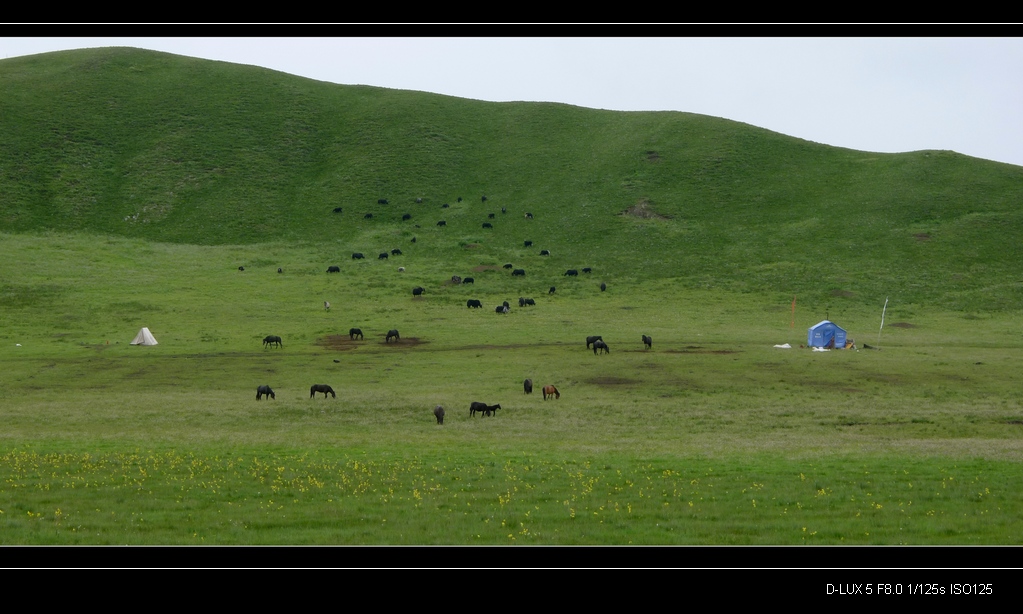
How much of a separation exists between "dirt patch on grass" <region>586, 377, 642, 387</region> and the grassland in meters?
0.25

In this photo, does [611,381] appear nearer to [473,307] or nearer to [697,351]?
[697,351]

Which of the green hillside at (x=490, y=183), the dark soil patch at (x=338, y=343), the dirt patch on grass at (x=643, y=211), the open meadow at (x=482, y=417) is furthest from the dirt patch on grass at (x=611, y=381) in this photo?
the dirt patch on grass at (x=643, y=211)

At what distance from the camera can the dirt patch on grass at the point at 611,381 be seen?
45.2 m

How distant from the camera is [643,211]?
111 meters

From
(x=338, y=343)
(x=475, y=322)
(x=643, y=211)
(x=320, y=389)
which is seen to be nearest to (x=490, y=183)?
(x=643, y=211)

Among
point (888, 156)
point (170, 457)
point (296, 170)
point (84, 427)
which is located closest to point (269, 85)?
point (296, 170)

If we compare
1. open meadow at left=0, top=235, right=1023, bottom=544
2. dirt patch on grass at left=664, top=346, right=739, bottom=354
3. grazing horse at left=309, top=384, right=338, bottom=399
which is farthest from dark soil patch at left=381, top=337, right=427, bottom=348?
dirt patch on grass at left=664, top=346, right=739, bottom=354

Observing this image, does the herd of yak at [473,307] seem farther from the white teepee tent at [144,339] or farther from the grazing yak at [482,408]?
the white teepee tent at [144,339]

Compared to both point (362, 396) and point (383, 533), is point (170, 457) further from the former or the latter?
point (362, 396)

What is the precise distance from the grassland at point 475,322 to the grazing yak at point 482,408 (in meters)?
0.46

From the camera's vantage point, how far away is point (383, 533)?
53.3 ft

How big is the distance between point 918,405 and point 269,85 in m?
139

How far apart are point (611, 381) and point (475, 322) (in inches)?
821

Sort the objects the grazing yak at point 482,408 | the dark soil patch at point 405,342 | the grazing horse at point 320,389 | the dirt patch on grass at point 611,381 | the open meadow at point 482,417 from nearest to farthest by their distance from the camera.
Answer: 1. the open meadow at point 482,417
2. the grazing yak at point 482,408
3. the grazing horse at point 320,389
4. the dirt patch on grass at point 611,381
5. the dark soil patch at point 405,342
